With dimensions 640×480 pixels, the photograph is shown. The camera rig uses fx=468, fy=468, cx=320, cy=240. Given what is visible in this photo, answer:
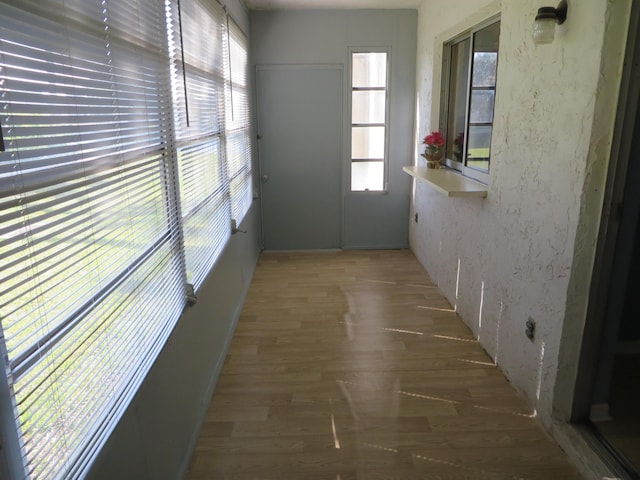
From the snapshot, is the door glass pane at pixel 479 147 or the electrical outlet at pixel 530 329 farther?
the door glass pane at pixel 479 147

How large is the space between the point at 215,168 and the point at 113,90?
4.85 feet

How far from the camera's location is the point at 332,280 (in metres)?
4.30

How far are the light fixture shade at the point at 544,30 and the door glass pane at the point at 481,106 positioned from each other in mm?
1091

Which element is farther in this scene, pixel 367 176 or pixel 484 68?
pixel 367 176

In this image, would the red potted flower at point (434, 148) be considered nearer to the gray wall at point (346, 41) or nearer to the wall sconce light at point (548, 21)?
the gray wall at point (346, 41)

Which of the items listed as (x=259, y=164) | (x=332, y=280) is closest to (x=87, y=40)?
(x=332, y=280)

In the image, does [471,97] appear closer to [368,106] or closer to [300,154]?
[368,106]

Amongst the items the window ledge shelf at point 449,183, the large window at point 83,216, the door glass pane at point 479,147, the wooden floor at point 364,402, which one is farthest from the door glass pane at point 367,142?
the large window at point 83,216

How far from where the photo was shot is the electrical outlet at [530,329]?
2334 millimetres

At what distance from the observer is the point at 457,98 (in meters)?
3.89

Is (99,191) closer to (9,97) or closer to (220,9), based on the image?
(9,97)

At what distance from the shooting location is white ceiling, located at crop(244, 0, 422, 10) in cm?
429

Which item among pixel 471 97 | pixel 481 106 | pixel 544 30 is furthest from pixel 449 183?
pixel 544 30

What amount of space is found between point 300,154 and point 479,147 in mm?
2115
